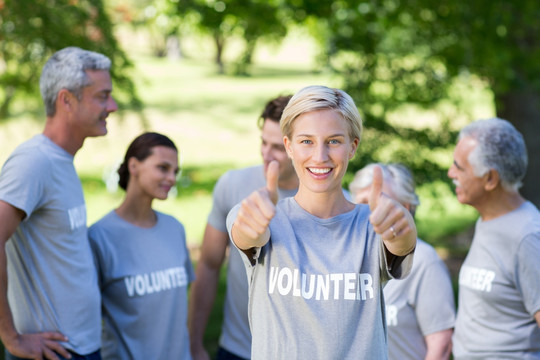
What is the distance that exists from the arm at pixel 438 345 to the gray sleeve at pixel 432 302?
0.03 metres

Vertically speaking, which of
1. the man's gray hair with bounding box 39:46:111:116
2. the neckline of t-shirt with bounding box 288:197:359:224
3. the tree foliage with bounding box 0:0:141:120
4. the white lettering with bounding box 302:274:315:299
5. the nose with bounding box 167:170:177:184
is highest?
the tree foliage with bounding box 0:0:141:120

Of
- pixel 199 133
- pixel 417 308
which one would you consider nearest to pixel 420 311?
pixel 417 308

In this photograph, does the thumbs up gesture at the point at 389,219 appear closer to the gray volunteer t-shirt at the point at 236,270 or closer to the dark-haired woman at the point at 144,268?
the gray volunteer t-shirt at the point at 236,270

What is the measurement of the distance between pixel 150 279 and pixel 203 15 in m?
4.52

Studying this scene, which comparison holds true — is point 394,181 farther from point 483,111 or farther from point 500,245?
point 483,111

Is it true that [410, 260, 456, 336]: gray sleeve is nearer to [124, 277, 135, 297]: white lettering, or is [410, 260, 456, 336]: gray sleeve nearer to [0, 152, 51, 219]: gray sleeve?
[124, 277, 135, 297]: white lettering

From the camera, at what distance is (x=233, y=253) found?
4008mm

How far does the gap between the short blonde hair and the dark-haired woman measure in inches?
63.7

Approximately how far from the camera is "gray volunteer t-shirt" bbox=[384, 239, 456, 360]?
3.49 meters

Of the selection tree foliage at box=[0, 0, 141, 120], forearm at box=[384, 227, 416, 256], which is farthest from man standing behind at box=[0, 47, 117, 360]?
tree foliage at box=[0, 0, 141, 120]

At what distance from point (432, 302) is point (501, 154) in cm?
80

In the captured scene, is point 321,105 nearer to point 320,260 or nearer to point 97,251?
point 320,260

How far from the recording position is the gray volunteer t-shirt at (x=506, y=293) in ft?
11.1

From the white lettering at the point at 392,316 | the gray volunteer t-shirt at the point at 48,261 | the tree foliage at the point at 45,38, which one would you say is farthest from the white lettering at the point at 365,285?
the tree foliage at the point at 45,38
